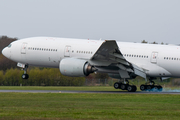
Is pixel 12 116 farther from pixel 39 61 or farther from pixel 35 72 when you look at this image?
pixel 35 72

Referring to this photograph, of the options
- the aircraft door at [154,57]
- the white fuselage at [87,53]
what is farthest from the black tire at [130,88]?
the aircraft door at [154,57]

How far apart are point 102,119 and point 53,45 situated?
20.9 m

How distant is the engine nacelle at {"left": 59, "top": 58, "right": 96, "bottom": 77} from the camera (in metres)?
28.9

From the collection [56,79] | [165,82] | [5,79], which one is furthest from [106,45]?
[5,79]

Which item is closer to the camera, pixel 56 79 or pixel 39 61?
pixel 39 61

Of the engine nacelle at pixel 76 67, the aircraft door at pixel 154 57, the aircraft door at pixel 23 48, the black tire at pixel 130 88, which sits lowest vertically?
the black tire at pixel 130 88

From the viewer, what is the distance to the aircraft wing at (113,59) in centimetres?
2792

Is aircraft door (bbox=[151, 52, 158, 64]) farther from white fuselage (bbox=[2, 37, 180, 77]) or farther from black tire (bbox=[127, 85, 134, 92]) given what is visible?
black tire (bbox=[127, 85, 134, 92])

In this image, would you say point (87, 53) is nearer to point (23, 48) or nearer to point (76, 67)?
point (76, 67)

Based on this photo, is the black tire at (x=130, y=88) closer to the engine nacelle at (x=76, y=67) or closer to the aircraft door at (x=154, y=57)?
the aircraft door at (x=154, y=57)

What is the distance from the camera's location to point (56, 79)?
53.9 m

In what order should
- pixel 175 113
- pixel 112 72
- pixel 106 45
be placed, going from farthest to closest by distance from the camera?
pixel 112 72
pixel 106 45
pixel 175 113

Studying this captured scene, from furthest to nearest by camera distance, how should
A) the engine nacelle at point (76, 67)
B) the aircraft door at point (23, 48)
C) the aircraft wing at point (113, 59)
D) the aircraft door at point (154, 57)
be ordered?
the aircraft door at point (23, 48) < the aircraft door at point (154, 57) < the engine nacelle at point (76, 67) < the aircraft wing at point (113, 59)

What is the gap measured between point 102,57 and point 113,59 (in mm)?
1084
